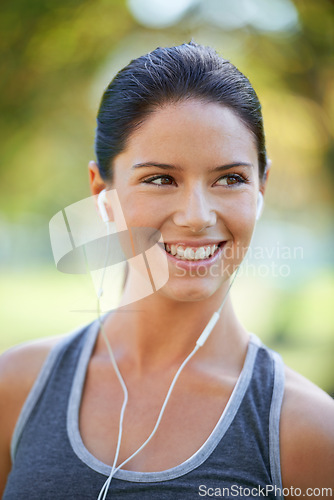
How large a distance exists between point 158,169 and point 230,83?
377 millimetres

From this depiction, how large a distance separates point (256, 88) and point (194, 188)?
184 inches

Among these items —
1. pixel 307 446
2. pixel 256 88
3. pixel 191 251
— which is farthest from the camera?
pixel 256 88

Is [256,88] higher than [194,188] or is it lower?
higher

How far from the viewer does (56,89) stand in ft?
23.4

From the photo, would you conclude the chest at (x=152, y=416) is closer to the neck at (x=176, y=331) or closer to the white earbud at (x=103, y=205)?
the neck at (x=176, y=331)

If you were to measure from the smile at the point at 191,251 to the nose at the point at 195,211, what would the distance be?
7cm

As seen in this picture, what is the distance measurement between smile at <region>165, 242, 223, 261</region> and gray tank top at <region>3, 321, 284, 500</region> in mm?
385

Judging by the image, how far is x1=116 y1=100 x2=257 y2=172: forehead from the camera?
5.01 ft

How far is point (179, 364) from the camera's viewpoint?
1793 mm

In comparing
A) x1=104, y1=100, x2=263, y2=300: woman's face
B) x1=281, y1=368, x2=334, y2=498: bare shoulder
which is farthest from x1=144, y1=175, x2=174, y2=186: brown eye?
x1=281, y1=368, x2=334, y2=498: bare shoulder

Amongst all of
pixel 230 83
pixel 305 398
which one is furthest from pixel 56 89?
pixel 305 398

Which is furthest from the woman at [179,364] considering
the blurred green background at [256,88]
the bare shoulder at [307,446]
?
the blurred green background at [256,88]

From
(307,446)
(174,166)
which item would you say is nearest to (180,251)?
(174,166)

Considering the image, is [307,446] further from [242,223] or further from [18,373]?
[18,373]
